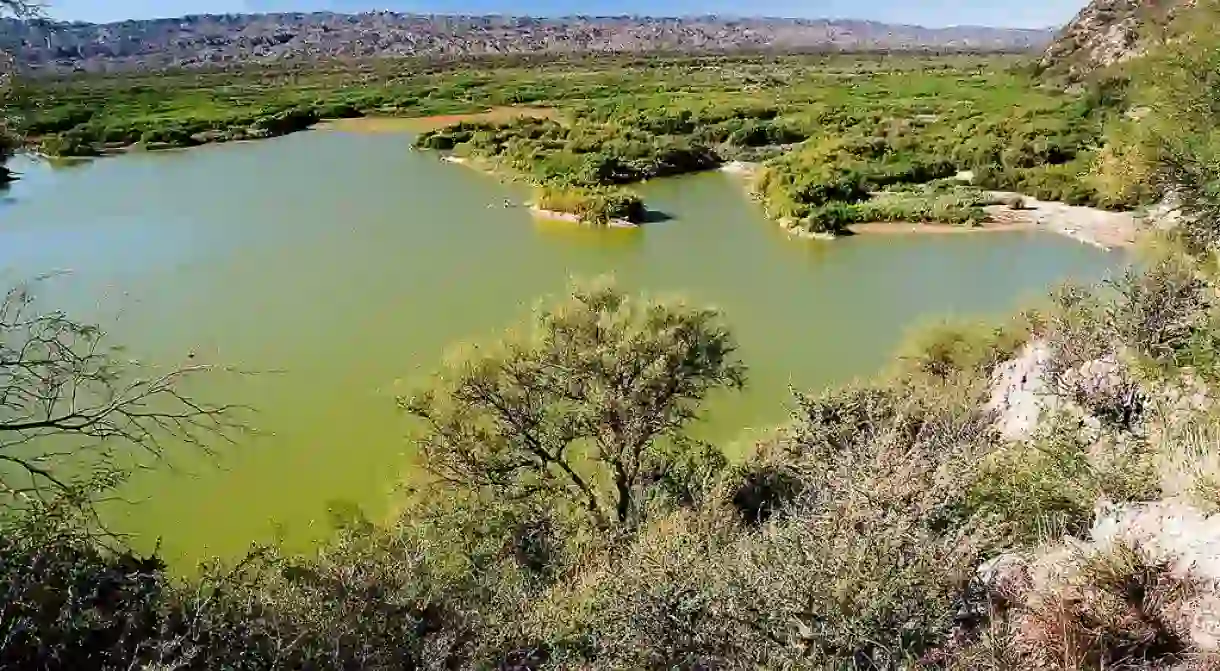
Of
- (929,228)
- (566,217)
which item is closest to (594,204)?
(566,217)

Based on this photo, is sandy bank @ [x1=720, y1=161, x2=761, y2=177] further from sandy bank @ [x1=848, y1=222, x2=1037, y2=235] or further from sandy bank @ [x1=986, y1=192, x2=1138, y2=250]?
sandy bank @ [x1=848, y1=222, x2=1037, y2=235]

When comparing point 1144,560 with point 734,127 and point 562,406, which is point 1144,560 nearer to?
point 562,406

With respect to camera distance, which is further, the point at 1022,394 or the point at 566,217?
the point at 566,217

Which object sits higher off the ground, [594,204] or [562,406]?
[562,406]

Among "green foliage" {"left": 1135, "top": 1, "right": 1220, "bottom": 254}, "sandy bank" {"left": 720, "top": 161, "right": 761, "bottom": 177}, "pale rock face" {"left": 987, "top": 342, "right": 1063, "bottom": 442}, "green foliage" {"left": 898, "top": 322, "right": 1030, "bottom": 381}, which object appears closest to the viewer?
"pale rock face" {"left": 987, "top": 342, "right": 1063, "bottom": 442}

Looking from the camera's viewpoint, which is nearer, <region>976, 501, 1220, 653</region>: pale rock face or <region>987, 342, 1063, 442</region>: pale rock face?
<region>976, 501, 1220, 653</region>: pale rock face

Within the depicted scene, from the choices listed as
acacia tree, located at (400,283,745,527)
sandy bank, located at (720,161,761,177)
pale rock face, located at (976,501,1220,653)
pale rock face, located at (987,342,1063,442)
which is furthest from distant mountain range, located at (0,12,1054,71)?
pale rock face, located at (976,501,1220,653)

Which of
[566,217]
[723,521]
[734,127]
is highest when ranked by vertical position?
[734,127]

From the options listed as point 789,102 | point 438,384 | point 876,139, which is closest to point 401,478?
point 438,384
